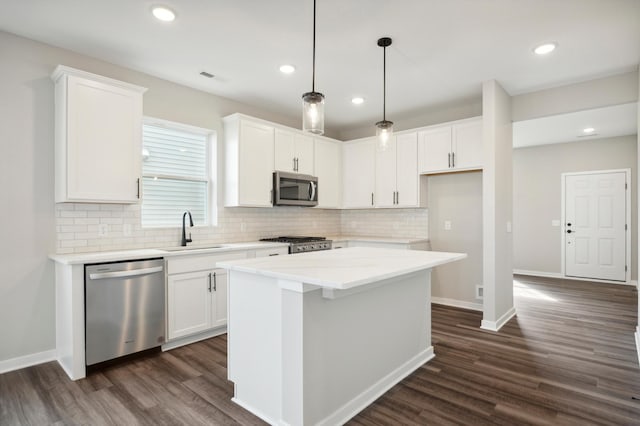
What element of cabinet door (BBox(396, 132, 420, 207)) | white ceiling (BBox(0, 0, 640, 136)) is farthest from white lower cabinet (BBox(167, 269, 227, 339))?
cabinet door (BBox(396, 132, 420, 207))

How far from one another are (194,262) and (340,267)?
73.3 inches

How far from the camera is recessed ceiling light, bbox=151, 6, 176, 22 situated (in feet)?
8.19

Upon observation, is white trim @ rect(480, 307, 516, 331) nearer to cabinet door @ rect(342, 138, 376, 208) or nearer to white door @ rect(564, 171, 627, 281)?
cabinet door @ rect(342, 138, 376, 208)

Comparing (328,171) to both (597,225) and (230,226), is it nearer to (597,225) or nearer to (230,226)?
(230,226)

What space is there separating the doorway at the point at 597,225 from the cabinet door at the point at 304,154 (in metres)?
5.09

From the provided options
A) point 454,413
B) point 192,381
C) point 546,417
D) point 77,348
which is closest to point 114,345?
point 77,348

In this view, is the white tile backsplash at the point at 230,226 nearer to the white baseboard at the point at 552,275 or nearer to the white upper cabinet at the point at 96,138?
the white upper cabinet at the point at 96,138

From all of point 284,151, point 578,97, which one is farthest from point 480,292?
point 284,151

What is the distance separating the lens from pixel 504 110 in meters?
4.09

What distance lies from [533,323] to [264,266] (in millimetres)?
3516

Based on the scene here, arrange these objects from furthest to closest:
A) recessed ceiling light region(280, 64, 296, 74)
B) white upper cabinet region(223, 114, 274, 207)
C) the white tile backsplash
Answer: white upper cabinet region(223, 114, 274, 207) → recessed ceiling light region(280, 64, 296, 74) → the white tile backsplash

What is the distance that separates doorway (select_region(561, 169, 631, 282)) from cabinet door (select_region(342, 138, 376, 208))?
416 cm

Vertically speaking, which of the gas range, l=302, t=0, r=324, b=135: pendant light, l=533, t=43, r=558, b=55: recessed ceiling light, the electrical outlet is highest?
l=533, t=43, r=558, b=55: recessed ceiling light

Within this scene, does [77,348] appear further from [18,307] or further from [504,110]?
[504,110]
